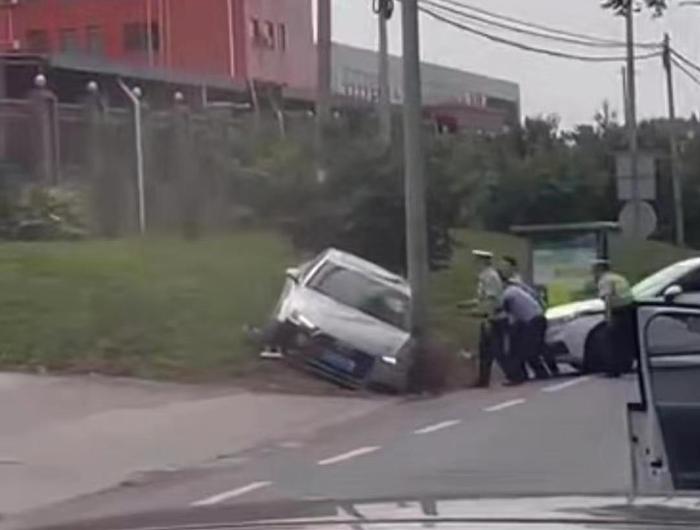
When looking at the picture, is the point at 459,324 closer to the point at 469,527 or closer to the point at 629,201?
the point at 629,201

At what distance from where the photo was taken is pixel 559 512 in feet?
10.6

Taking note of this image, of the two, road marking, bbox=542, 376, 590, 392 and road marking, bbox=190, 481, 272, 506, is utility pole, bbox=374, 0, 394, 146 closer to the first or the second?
road marking, bbox=542, 376, 590, 392

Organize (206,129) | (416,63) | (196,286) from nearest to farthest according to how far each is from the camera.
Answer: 1. (416,63)
2. (196,286)
3. (206,129)

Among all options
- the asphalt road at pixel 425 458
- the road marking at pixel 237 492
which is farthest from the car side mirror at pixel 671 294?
the road marking at pixel 237 492

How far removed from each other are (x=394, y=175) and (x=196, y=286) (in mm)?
4329

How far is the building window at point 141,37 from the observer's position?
78.0 m

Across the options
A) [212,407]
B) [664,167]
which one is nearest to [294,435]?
[212,407]

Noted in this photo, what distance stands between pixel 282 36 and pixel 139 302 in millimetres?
49880

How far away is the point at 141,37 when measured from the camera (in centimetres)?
7844

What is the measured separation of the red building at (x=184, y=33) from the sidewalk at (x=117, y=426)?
48.9 metres

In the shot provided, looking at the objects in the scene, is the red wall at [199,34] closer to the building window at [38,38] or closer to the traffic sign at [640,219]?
the building window at [38,38]


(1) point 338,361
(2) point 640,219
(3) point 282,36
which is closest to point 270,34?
(3) point 282,36

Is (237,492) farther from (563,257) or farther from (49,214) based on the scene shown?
(49,214)

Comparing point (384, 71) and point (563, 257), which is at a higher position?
point (384, 71)
